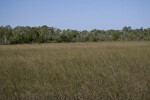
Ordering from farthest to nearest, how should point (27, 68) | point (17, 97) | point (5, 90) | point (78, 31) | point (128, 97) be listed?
point (78, 31) → point (27, 68) → point (5, 90) → point (17, 97) → point (128, 97)

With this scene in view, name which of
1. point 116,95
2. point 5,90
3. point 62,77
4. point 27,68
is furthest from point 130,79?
point 27,68

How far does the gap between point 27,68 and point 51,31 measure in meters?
A: 32.4

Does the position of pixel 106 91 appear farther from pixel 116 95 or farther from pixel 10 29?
pixel 10 29

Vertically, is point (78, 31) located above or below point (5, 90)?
above

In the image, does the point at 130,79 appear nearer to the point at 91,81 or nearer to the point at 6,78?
the point at 91,81

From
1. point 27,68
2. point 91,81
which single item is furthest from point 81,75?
point 27,68

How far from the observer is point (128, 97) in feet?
6.31

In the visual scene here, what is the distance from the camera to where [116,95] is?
2045mm

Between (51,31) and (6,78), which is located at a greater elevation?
(51,31)

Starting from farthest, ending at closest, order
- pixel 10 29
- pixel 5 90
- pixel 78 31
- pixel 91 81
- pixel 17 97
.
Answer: pixel 78 31
pixel 10 29
pixel 91 81
pixel 5 90
pixel 17 97

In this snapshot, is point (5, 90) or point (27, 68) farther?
point (27, 68)

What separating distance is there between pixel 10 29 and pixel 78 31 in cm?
1796

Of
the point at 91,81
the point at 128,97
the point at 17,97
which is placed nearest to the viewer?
the point at 128,97

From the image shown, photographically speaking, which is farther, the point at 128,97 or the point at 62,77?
the point at 62,77
